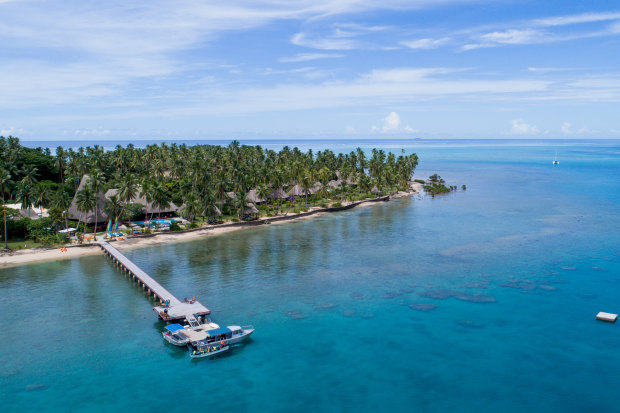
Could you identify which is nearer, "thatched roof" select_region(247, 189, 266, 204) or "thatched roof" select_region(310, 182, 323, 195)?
"thatched roof" select_region(247, 189, 266, 204)

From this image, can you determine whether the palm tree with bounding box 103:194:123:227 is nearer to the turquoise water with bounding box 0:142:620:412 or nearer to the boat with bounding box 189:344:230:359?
the turquoise water with bounding box 0:142:620:412

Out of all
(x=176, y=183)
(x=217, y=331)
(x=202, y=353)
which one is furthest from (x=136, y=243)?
(x=202, y=353)

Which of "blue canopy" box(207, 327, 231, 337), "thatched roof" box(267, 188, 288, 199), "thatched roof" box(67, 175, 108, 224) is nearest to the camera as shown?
"blue canopy" box(207, 327, 231, 337)

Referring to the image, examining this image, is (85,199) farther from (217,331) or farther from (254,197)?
(217,331)

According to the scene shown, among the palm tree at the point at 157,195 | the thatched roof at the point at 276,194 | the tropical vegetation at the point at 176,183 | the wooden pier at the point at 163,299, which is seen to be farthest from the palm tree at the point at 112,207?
the thatched roof at the point at 276,194

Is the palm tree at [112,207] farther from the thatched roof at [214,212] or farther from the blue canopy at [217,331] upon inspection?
the blue canopy at [217,331]

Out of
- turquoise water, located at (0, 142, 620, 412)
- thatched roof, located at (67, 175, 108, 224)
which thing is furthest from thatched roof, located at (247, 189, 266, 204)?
thatched roof, located at (67, 175, 108, 224)
